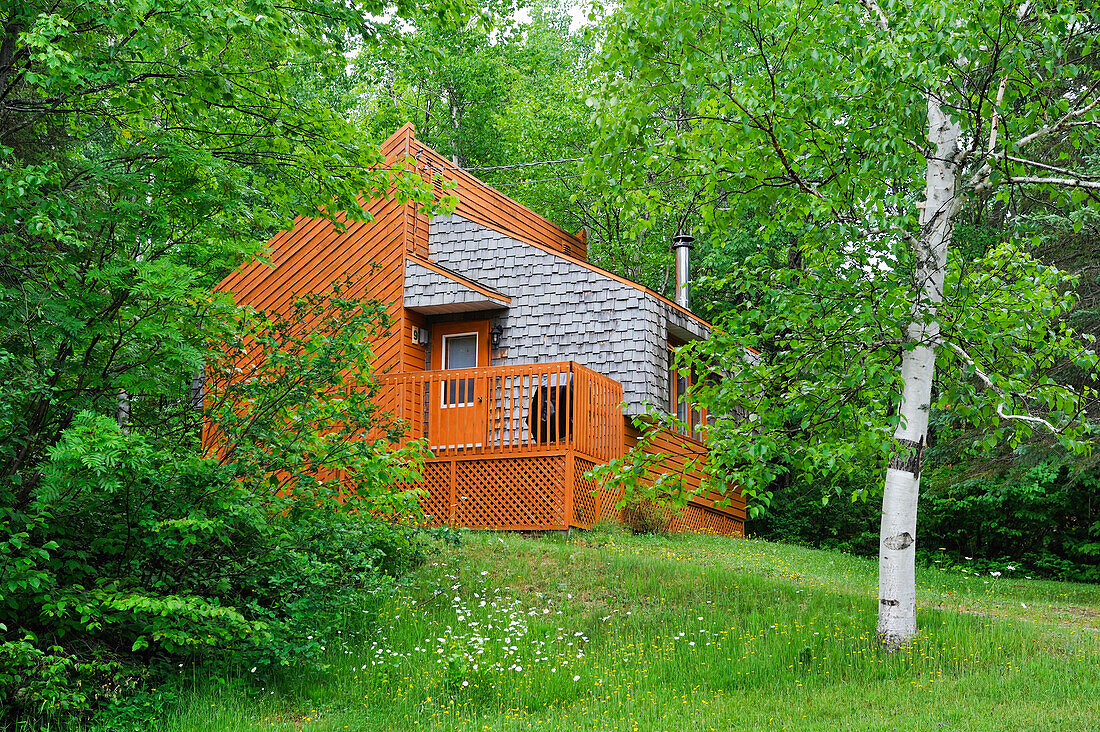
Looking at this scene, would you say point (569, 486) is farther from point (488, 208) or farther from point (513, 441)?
point (488, 208)

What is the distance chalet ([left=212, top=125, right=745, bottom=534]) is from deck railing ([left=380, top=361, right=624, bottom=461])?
0.03m

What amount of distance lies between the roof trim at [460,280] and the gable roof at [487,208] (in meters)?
0.97

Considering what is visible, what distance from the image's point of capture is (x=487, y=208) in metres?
17.9

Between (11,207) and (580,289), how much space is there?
9.89m

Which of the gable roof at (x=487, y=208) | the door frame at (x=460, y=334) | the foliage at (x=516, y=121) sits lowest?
the door frame at (x=460, y=334)

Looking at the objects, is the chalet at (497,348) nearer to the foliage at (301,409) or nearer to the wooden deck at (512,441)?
the wooden deck at (512,441)

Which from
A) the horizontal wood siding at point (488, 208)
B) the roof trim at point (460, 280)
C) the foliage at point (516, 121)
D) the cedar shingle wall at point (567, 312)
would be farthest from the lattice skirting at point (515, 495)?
the foliage at point (516, 121)

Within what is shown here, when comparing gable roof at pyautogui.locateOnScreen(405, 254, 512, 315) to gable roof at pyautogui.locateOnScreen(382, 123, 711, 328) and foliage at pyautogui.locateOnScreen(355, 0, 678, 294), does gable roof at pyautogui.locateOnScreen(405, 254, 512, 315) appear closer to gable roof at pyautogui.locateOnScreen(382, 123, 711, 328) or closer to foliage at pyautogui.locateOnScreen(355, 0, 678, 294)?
gable roof at pyautogui.locateOnScreen(382, 123, 711, 328)

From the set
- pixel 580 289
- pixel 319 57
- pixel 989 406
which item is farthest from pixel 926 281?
pixel 580 289

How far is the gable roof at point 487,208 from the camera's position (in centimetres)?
1605

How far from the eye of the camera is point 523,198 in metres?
28.7

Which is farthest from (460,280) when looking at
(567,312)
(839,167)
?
(839,167)

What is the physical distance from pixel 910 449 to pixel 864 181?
232cm

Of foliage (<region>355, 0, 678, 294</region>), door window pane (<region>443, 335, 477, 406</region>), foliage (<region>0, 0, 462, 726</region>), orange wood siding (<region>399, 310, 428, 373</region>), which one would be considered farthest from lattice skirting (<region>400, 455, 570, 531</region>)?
foliage (<region>355, 0, 678, 294</region>)
